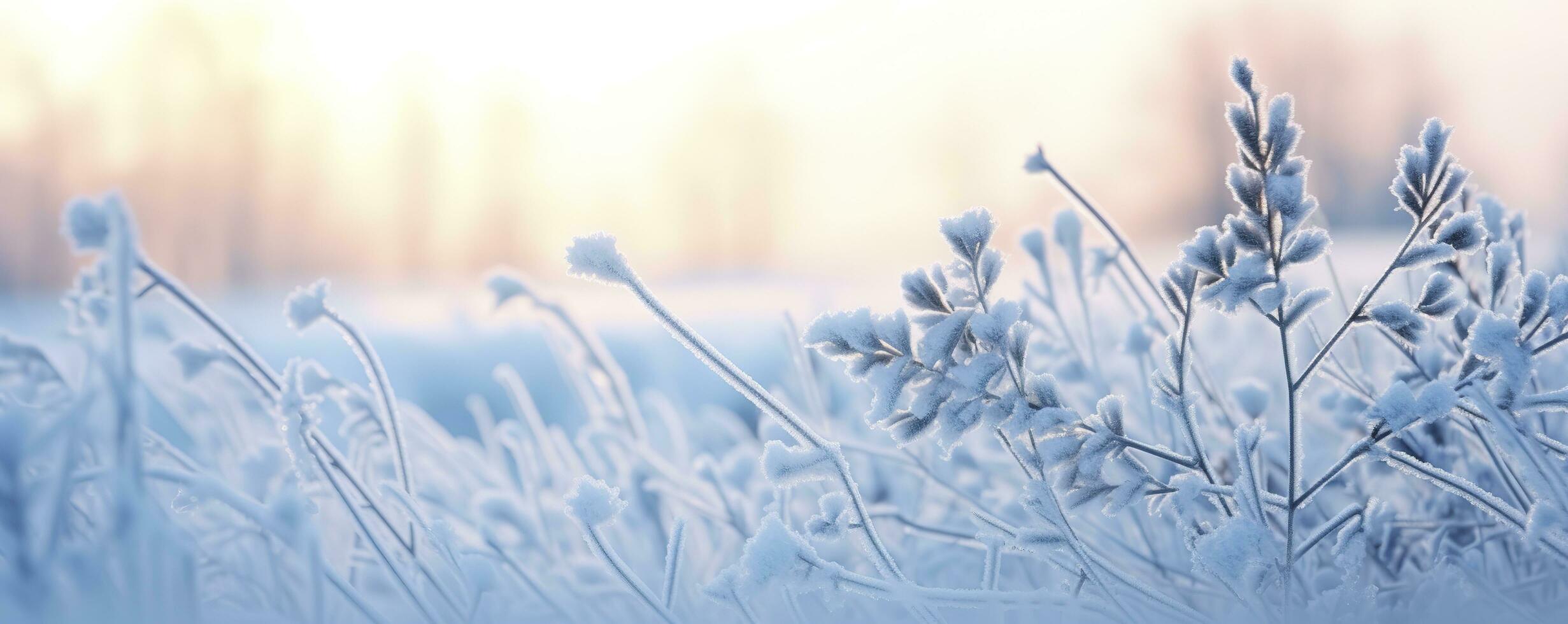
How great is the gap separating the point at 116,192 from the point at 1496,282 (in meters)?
0.94

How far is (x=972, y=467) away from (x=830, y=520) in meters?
0.61

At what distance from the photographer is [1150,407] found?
1136 mm

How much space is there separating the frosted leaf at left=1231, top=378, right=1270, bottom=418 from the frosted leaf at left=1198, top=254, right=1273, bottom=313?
1.30ft

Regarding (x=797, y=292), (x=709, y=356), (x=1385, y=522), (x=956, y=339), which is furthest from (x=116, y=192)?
(x=797, y=292)

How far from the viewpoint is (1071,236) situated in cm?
100

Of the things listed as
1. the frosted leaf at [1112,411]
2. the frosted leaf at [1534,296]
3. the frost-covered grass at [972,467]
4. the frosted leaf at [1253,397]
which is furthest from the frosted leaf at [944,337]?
the frosted leaf at [1253,397]

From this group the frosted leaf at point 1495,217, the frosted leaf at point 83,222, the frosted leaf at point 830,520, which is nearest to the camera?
the frosted leaf at point 83,222

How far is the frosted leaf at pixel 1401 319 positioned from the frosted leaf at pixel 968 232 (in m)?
0.26

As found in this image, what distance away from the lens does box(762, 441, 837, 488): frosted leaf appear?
0.69 m

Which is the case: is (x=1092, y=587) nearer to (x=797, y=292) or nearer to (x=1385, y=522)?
(x=1385, y=522)

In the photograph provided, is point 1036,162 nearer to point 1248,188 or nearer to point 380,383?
point 1248,188

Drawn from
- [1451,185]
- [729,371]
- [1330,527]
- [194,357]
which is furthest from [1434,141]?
[194,357]

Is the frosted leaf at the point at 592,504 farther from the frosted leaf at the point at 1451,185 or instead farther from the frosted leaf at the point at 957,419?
the frosted leaf at the point at 1451,185

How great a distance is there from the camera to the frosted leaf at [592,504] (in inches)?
26.9
